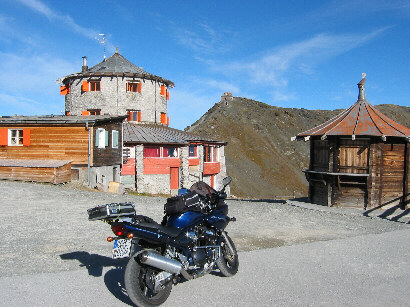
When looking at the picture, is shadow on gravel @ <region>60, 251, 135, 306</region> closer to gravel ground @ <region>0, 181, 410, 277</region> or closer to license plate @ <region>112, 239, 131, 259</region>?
gravel ground @ <region>0, 181, 410, 277</region>

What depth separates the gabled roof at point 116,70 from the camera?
43.0 m

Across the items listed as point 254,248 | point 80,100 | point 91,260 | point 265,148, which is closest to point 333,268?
point 254,248

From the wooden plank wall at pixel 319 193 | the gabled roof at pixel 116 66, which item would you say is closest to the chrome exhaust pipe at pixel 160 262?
the wooden plank wall at pixel 319 193

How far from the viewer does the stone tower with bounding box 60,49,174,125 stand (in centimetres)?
4294

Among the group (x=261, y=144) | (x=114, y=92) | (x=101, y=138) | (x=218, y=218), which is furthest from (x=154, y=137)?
(x=261, y=144)

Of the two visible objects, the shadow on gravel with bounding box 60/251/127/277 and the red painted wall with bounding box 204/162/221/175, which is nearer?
the shadow on gravel with bounding box 60/251/127/277

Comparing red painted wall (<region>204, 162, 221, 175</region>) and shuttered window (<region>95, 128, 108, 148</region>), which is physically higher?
shuttered window (<region>95, 128, 108, 148</region>)

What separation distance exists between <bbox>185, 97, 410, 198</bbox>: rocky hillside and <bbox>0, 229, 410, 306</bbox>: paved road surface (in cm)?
4031

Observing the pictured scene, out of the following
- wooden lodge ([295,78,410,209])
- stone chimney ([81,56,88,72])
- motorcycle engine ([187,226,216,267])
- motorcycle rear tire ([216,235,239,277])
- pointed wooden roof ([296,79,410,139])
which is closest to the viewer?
motorcycle engine ([187,226,216,267])

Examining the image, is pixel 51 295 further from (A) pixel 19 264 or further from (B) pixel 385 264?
(B) pixel 385 264

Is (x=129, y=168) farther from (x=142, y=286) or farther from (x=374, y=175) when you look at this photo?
(x=142, y=286)

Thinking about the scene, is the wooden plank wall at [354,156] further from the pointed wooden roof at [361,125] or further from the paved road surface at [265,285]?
the paved road surface at [265,285]

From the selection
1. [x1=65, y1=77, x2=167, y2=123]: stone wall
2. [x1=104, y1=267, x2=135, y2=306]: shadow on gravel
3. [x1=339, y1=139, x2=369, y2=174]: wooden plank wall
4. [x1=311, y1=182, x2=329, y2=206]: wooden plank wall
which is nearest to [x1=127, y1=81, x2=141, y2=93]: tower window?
[x1=65, y1=77, x2=167, y2=123]: stone wall

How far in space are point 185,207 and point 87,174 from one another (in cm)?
2026
